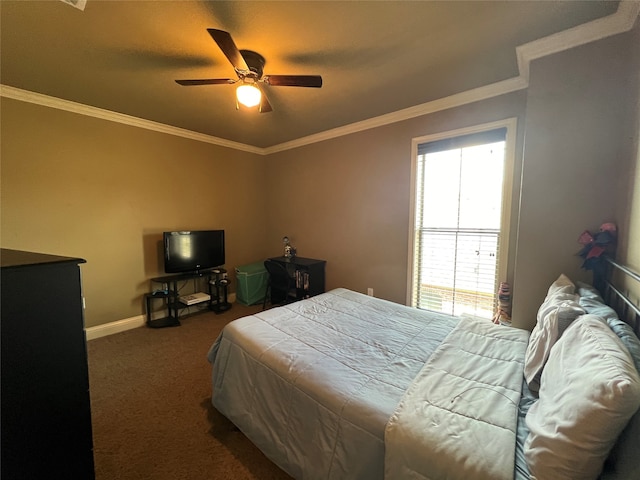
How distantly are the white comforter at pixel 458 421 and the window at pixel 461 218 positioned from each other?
136 centimetres

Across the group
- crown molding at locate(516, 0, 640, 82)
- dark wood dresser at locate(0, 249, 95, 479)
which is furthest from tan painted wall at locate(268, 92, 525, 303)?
dark wood dresser at locate(0, 249, 95, 479)

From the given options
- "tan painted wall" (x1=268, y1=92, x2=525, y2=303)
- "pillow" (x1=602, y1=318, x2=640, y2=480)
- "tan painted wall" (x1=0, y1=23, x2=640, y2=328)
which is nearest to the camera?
"pillow" (x1=602, y1=318, x2=640, y2=480)

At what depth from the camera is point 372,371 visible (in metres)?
1.35

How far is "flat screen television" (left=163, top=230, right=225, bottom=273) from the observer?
3.40 meters

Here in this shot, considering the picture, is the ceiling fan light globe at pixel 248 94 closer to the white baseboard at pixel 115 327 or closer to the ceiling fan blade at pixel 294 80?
the ceiling fan blade at pixel 294 80

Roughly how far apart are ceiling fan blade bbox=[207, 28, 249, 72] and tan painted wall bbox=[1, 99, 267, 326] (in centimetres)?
226

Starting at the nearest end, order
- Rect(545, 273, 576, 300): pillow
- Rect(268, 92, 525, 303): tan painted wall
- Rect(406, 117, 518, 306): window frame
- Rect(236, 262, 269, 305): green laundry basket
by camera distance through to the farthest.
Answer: Rect(545, 273, 576, 300): pillow < Rect(406, 117, 518, 306): window frame < Rect(268, 92, 525, 303): tan painted wall < Rect(236, 262, 269, 305): green laundry basket

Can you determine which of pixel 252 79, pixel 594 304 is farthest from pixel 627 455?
pixel 252 79

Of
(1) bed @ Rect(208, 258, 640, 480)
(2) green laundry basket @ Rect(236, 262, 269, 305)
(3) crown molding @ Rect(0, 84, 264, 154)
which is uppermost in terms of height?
(3) crown molding @ Rect(0, 84, 264, 154)

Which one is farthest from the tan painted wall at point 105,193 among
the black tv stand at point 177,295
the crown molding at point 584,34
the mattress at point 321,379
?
the crown molding at point 584,34

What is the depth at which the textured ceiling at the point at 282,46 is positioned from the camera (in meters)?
1.57

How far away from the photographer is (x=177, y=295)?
348 centimetres

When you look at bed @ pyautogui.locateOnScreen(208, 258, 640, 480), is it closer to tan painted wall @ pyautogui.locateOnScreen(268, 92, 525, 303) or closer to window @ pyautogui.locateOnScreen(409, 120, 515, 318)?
window @ pyautogui.locateOnScreen(409, 120, 515, 318)

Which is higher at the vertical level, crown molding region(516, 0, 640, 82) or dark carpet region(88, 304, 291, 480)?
crown molding region(516, 0, 640, 82)
